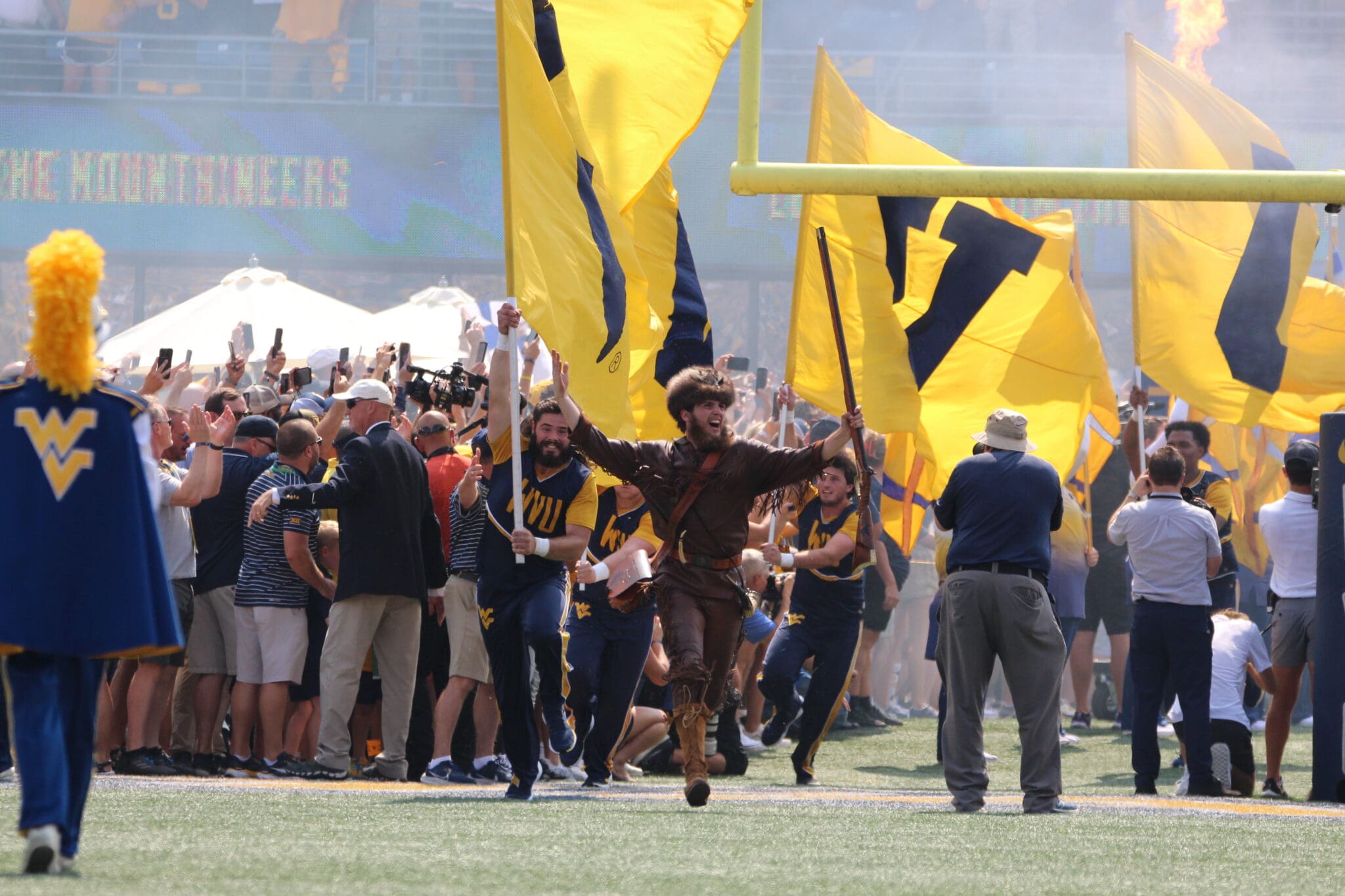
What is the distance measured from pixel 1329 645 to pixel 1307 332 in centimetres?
253

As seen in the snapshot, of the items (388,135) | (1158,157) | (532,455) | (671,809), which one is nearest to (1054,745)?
(671,809)

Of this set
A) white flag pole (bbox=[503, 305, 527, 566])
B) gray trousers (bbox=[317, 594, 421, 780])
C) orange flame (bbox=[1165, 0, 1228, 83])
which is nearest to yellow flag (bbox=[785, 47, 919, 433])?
gray trousers (bbox=[317, 594, 421, 780])

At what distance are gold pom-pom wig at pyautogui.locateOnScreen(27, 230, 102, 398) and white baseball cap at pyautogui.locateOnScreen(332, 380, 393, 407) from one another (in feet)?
13.4

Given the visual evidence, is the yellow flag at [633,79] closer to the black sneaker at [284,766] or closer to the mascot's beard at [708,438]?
the mascot's beard at [708,438]

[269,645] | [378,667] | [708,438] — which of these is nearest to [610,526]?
[378,667]

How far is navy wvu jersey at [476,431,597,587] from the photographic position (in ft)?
28.4

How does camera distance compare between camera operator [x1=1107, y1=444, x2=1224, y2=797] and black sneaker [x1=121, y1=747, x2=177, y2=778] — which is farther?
camera operator [x1=1107, y1=444, x2=1224, y2=797]

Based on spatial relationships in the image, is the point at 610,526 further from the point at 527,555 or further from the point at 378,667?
the point at 527,555

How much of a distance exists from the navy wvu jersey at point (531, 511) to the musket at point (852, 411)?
1.25m

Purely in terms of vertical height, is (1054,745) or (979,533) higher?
(979,533)

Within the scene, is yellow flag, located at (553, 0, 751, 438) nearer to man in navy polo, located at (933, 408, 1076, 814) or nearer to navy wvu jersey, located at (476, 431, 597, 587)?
navy wvu jersey, located at (476, 431, 597, 587)

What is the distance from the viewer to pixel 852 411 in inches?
324

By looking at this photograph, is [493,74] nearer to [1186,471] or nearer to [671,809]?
[1186,471]

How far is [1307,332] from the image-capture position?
38.2ft
